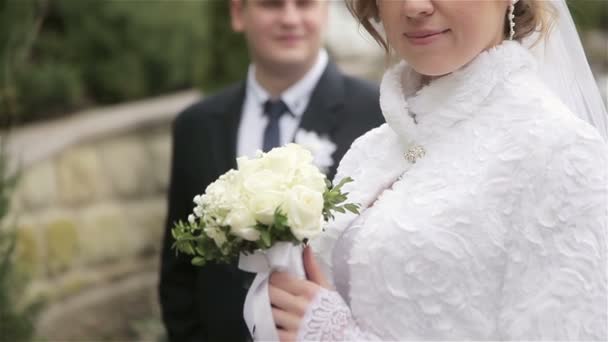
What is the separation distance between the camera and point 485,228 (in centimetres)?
189

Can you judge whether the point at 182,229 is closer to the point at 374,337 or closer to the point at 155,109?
the point at 374,337

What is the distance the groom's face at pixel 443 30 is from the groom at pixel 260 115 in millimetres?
1548

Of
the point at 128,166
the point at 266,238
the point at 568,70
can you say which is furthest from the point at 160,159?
the point at 266,238

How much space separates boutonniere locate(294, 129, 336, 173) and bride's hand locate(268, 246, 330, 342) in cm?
143

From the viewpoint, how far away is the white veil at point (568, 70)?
2.20 meters

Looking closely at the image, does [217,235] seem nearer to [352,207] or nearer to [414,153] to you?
[352,207]

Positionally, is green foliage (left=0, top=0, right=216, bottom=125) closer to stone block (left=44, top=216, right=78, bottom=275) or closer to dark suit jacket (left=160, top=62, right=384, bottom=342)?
stone block (left=44, top=216, right=78, bottom=275)

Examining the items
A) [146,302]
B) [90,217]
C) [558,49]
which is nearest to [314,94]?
[558,49]

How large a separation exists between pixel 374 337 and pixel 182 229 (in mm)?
429

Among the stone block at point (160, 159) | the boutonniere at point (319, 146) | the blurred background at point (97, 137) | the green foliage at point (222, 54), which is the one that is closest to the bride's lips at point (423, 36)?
the boutonniere at point (319, 146)

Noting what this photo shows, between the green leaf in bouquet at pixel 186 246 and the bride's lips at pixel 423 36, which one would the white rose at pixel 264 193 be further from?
the bride's lips at pixel 423 36

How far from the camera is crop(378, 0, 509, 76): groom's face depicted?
1987 millimetres

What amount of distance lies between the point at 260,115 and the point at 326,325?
1.94 metres

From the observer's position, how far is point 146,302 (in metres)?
6.79
